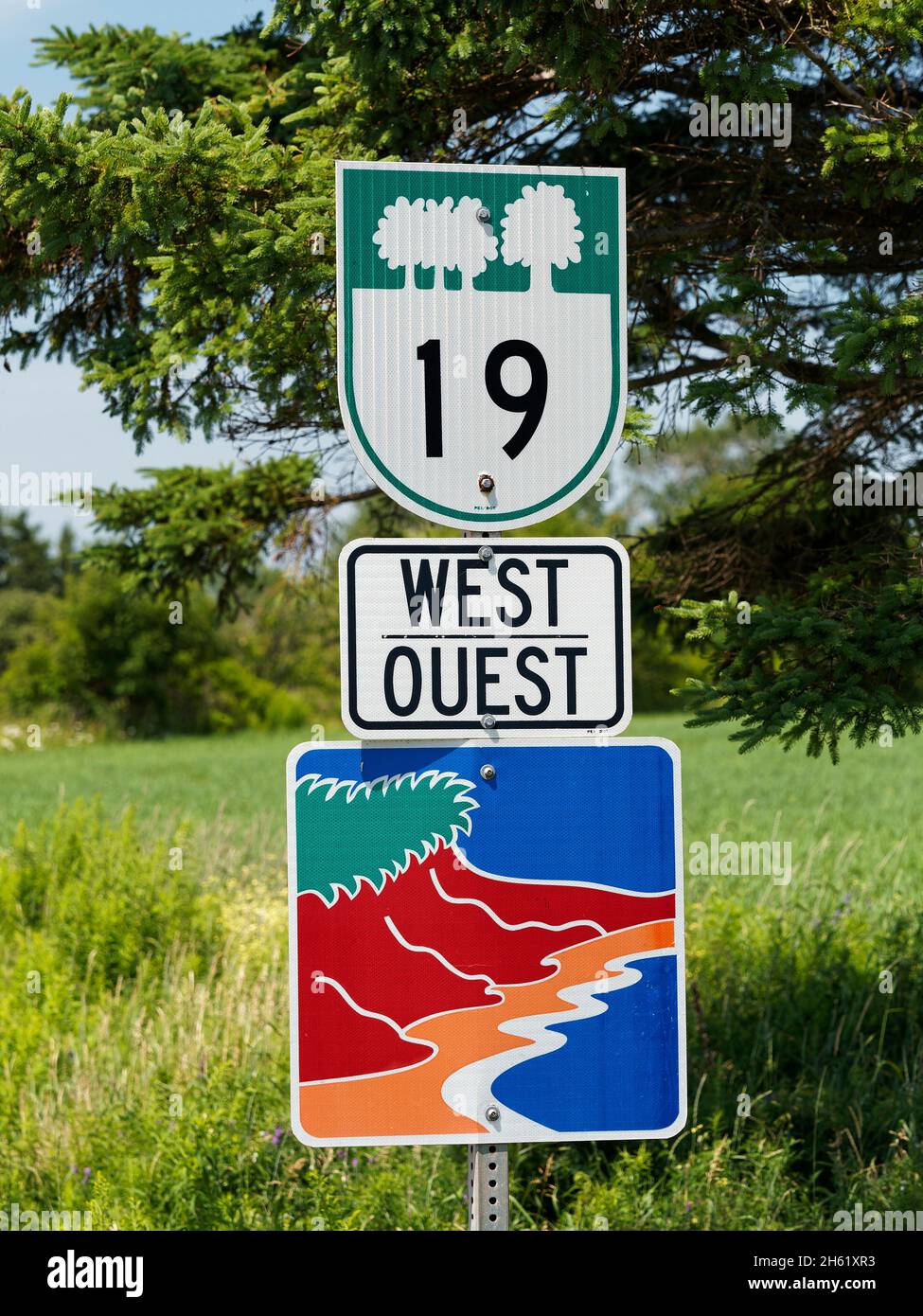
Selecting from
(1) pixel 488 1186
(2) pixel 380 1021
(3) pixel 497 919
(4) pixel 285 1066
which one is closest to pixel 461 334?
(3) pixel 497 919

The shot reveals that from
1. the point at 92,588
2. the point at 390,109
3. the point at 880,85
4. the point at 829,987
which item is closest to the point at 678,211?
the point at 880,85

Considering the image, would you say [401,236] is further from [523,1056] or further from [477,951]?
[523,1056]

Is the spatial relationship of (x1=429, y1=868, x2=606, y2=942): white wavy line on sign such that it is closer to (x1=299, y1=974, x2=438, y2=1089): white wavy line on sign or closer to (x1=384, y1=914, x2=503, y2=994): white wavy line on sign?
(x1=384, y1=914, x2=503, y2=994): white wavy line on sign

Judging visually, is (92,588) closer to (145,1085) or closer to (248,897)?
(248,897)

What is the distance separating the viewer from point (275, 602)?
6039 millimetres

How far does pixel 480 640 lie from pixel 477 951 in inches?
22.1

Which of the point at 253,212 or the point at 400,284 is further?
the point at 253,212

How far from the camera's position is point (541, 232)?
2404mm

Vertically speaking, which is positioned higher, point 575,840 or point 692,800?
point 575,840

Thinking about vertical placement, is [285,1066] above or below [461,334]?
below

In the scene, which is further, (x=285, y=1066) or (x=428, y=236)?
(x=285, y=1066)

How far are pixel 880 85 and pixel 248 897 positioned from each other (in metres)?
6.03
